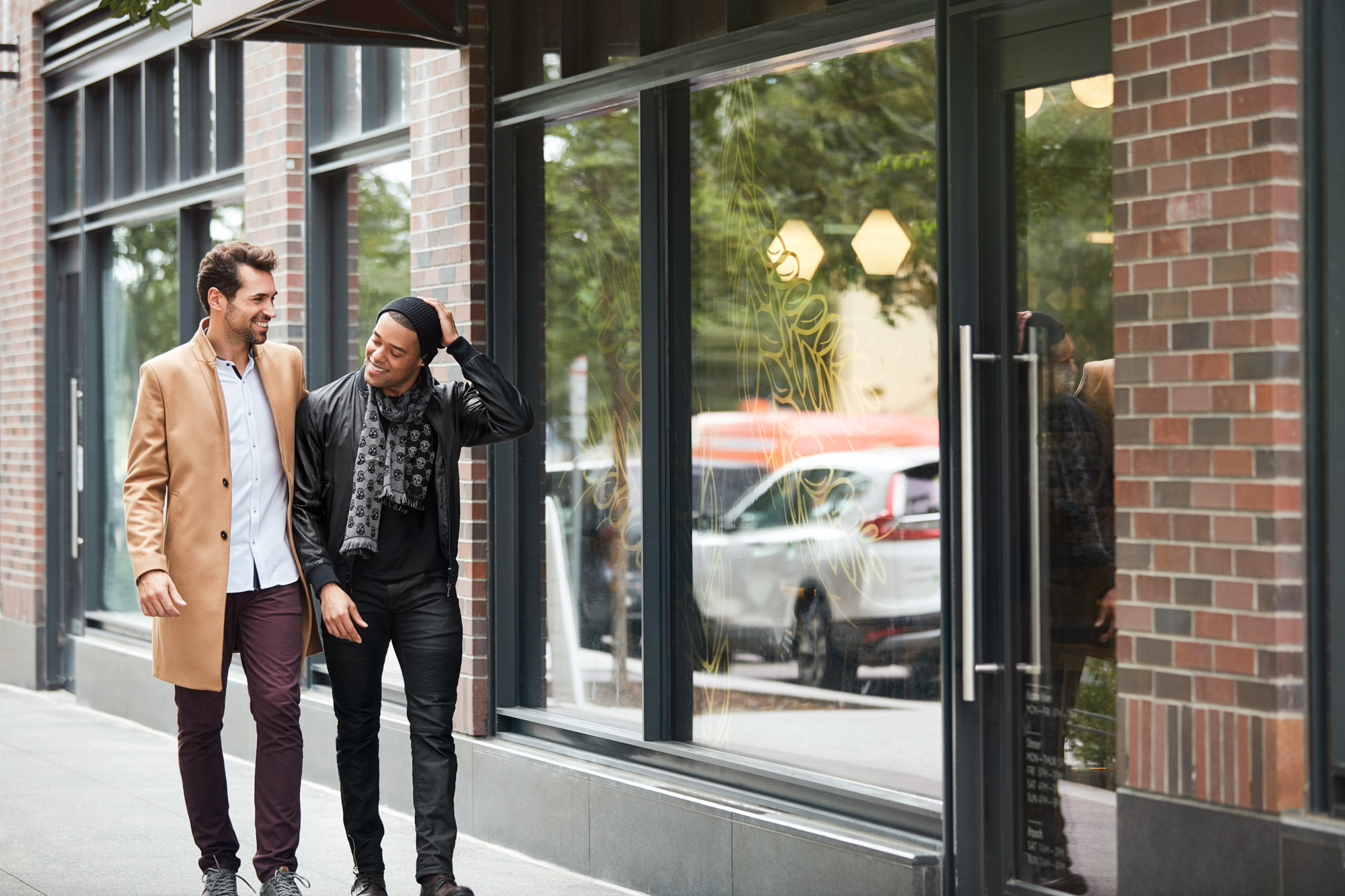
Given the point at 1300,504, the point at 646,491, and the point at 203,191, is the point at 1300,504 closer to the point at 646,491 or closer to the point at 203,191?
the point at 646,491

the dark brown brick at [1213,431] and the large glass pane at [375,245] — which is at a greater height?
the large glass pane at [375,245]

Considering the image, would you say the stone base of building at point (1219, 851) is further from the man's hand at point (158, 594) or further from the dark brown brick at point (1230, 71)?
the man's hand at point (158, 594)

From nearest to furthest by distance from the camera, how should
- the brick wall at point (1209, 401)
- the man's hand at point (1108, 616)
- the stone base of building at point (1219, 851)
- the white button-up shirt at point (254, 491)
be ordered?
the stone base of building at point (1219, 851)
the brick wall at point (1209, 401)
the man's hand at point (1108, 616)
the white button-up shirt at point (254, 491)

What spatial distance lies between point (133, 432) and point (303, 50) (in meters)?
3.99

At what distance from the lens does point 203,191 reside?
10000 millimetres

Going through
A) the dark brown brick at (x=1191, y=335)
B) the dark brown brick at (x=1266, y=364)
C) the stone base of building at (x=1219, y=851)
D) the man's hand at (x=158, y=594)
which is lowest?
the stone base of building at (x=1219, y=851)

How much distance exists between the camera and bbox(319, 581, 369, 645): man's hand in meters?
5.15

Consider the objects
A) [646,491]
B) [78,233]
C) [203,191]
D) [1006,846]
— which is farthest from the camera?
[78,233]

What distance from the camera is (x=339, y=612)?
5.14m

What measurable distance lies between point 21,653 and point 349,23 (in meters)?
7.04

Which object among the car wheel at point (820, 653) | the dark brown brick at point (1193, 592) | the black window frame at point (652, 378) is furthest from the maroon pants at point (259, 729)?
the dark brown brick at point (1193, 592)

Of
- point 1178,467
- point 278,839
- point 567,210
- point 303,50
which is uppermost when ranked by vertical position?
point 303,50

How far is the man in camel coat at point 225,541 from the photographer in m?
5.36

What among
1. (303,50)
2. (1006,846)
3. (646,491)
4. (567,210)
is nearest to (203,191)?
(303,50)
